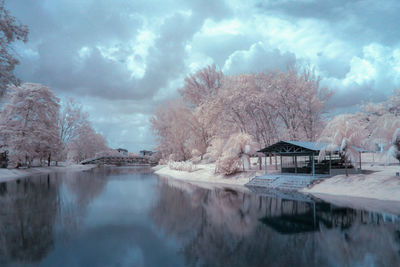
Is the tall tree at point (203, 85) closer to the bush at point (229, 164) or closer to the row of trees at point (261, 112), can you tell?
the row of trees at point (261, 112)

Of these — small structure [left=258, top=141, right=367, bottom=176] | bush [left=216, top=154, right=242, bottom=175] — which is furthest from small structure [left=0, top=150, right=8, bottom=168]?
small structure [left=258, top=141, right=367, bottom=176]

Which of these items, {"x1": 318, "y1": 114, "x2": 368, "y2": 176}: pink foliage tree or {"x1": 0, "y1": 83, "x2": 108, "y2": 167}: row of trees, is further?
{"x1": 0, "y1": 83, "x2": 108, "y2": 167}: row of trees

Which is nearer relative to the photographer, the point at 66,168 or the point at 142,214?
the point at 142,214

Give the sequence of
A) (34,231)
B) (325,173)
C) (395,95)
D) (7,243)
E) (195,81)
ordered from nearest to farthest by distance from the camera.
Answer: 1. (7,243)
2. (34,231)
3. (325,173)
4. (395,95)
5. (195,81)

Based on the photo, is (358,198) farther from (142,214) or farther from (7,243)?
(7,243)

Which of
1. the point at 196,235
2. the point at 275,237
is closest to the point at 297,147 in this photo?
the point at 275,237

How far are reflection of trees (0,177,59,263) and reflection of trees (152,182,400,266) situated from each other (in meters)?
4.74

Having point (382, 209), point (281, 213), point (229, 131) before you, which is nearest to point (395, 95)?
point (229, 131)

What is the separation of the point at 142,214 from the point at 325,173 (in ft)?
60.3

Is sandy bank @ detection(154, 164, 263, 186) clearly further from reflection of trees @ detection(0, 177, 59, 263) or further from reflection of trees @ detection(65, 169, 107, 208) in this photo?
reflection of trees @ detection(0, 177, 59, 263)

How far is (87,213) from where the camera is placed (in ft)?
51.0

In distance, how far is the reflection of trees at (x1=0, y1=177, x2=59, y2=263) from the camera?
29.6ft

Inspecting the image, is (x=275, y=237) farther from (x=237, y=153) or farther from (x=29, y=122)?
(x=29, y=122)

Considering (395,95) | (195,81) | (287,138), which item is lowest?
(287,138)
